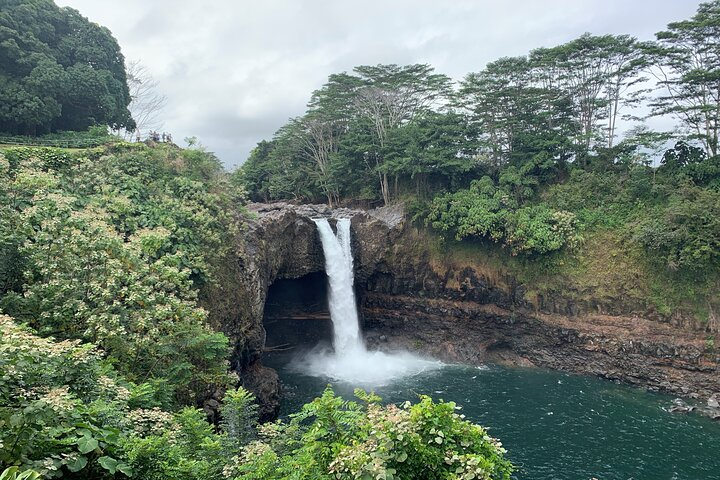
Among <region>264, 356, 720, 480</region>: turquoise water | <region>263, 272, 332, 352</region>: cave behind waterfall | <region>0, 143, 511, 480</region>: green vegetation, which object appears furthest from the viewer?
<region>263, 272, 332, 352</region>: cave behind waterfall

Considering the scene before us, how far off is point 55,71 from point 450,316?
25.6 metres

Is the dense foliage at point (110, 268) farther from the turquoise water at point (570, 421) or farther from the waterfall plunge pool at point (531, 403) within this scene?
the waterfall plunge pool at point (531, 403)

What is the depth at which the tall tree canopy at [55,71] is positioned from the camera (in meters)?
20.0

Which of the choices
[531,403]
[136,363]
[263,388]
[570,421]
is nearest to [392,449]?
[136,363]

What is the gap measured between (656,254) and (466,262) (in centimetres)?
997

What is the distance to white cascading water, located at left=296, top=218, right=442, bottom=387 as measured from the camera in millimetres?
25219

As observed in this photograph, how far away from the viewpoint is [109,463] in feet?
16.1

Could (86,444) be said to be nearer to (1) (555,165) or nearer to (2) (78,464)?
(2) (78,464)

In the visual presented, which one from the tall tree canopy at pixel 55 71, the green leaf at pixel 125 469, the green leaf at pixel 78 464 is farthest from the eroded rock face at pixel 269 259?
the green leaf at pixel 78 464

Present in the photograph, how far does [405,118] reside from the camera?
34.3 meters

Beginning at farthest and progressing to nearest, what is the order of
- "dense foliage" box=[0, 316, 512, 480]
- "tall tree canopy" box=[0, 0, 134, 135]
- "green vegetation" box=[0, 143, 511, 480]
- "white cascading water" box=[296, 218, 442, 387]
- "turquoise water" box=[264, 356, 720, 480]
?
"white cascading water" box=[296, 218, 442, 387], "tall tree canopy" box=[0, 0, 134, 135], "turquoise water" box=[264, 356, 720, 480], "green vegetation" box=[0, 143, 511, 480], "dense foliage" box=[0, 316, 512, 480]

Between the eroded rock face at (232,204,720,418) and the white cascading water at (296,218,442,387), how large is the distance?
71 cm

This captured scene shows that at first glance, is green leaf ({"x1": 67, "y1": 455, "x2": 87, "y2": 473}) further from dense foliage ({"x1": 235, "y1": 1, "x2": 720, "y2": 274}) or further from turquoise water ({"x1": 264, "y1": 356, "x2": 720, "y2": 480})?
dense foliage ({"x1": 235, "y1": 1, "x2": 720, "y2": 274})

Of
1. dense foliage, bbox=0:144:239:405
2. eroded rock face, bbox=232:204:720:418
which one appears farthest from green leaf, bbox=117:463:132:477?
eroded rock face, bbox=232:204:720:418
